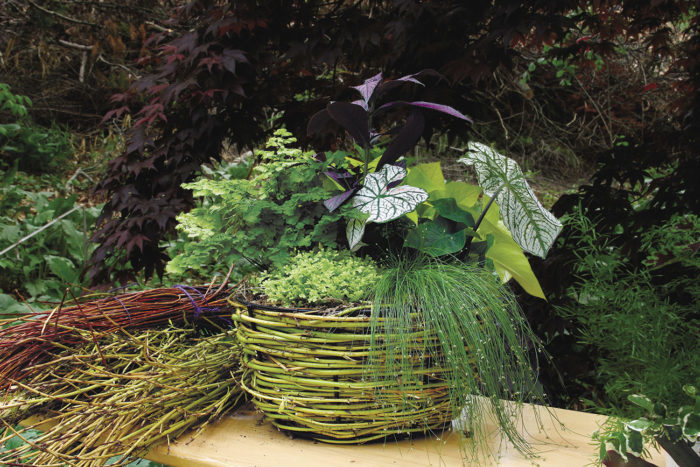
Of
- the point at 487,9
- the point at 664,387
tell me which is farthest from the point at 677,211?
the point at 664,387

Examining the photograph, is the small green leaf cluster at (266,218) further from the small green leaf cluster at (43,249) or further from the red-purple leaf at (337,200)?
the small green leaf cluster at (43,249)

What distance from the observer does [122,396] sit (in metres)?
0.82

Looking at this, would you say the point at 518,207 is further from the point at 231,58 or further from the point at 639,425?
the point at 231,58

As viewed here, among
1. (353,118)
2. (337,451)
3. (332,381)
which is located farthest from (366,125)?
(337,451)

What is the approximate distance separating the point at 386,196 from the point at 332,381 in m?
0.31

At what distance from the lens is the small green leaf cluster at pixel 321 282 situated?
0.81 metres

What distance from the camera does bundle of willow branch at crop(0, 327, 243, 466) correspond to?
77cm

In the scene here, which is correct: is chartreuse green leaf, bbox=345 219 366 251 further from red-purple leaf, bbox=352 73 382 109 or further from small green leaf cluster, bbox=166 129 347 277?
red-purple leaf, bbox=352 73 382 109

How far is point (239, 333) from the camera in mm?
898

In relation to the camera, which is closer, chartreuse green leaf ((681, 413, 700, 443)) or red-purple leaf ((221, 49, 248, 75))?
chartreuse green leaf ((681, 413, 700, 443))

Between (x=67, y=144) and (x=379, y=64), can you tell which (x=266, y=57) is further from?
(x=67, y=144)

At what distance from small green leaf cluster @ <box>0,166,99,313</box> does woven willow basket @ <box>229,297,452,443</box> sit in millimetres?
2107

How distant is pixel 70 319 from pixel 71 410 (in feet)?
0.64

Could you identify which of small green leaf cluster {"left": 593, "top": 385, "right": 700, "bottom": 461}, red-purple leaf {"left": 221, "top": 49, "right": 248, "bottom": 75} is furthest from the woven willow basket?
red-purple leaf {"left": 221, "top": 49, "right": 248, "bottom": 75}
